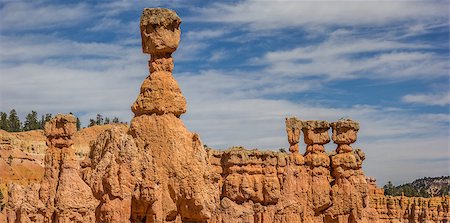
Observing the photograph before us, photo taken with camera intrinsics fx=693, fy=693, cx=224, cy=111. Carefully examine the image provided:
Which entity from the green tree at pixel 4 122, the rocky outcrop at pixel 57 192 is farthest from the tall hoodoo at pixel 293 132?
the green tree at pixel 4 122

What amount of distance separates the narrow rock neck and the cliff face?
21mm

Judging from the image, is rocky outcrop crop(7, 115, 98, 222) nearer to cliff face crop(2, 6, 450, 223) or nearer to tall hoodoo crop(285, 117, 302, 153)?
cliff face crop(2, 6, 450, 223)

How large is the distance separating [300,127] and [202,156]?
22998 millimetres

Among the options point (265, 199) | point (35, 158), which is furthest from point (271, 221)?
Answer: point (35, 158)

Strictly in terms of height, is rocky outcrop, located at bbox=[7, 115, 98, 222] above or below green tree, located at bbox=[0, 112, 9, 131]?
below

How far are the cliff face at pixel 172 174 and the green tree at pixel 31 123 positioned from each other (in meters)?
77.8

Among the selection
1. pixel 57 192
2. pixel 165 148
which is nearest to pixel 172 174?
pixel 165 148

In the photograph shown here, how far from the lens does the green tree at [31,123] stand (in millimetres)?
108969

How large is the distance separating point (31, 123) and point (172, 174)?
101 meters

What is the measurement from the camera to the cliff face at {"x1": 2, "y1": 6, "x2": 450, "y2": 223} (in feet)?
43.5

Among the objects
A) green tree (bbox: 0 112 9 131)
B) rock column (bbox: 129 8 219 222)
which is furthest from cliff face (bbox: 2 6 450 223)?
green tree (bbox: 0 112 9 131)

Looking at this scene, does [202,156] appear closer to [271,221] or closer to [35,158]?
[271,221]

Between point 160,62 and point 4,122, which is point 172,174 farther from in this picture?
point 4,122

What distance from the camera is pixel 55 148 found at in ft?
86.9
